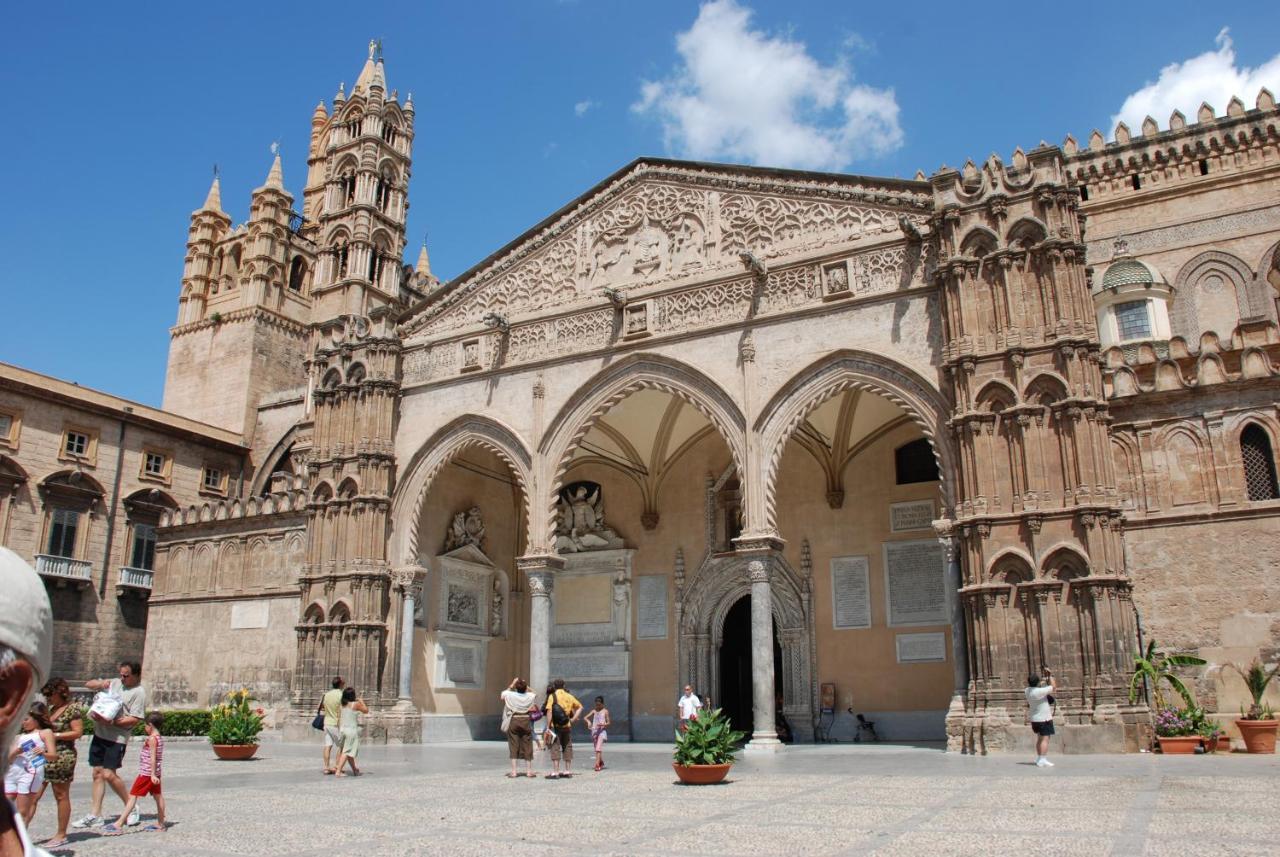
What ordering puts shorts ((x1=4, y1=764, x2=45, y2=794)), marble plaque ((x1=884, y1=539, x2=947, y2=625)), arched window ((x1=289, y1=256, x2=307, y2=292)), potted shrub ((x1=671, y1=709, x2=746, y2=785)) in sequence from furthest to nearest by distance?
arched window ((x1=289, y1=256, x2=307, y2=292)) → marble plaque ((x1=884, y1=539, x2=947, y2=625)) → potted shrub ((x1=671, y1=709, x2=746, y2=785)) → shorts ((x1=4, y1=764, x2=45, y2=794))

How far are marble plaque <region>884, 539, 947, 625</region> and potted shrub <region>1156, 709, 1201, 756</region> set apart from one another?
6312 millimetres

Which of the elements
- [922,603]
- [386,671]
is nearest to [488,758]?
[386,671]

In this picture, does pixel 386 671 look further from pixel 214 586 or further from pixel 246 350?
pixel 246 350

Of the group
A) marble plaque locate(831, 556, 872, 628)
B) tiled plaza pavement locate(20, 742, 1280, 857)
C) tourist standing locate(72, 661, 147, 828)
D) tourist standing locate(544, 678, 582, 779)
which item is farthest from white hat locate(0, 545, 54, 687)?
marble plaque locate(831, 556, 872, 628)

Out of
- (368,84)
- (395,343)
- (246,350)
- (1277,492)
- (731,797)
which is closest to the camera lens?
(731,797)

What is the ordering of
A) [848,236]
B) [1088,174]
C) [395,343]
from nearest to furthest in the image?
[848,236]
[395,343]
[1088,174]

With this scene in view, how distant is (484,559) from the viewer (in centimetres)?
2552

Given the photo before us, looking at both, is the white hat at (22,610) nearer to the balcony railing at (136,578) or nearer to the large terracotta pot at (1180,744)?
the large terracotta pot at (1180,744)

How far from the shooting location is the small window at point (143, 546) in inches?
1265

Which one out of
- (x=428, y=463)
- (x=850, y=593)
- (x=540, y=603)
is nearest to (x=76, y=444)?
(x=428, y=463)

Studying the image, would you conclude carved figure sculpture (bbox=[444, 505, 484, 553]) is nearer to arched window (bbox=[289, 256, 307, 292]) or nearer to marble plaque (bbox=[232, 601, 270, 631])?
marble plaque (bbox=[232, 601, 270, 631])

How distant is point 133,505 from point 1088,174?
3166cm

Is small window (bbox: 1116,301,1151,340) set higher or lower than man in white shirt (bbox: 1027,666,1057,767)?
higher

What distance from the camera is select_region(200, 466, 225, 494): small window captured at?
35.7 m
